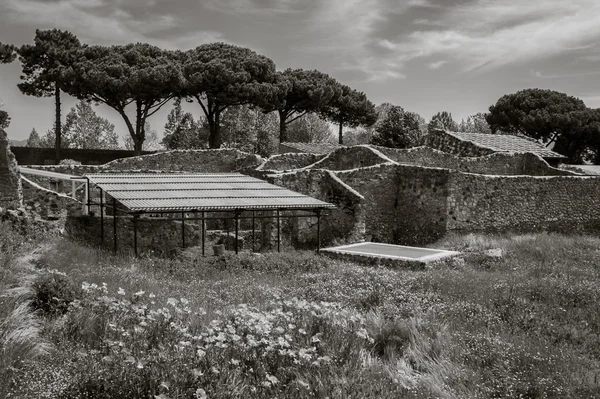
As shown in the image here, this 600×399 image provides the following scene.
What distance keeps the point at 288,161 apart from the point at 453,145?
10.3 m

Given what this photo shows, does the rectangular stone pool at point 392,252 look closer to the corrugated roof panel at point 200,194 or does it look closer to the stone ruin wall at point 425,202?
the stone ruin wall at point 425,202

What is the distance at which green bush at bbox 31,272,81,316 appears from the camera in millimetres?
8242

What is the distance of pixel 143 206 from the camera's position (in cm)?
1415

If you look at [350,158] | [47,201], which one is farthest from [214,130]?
[47,201]

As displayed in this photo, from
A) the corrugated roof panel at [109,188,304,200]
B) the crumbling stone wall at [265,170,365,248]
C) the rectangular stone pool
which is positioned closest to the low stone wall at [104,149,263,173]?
the crumbling stone wall at [265,170,365,248]

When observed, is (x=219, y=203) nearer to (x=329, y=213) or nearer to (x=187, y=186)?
(x=187, y=186)

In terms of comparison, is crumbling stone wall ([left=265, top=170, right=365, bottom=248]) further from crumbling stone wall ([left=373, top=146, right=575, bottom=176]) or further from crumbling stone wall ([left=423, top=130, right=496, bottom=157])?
crumbling stone wall ([left=423, top=130, right=496, bottom=157])

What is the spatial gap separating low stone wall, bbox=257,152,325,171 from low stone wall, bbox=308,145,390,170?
1.23 metres

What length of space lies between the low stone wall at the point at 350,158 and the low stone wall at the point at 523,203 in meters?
5.22

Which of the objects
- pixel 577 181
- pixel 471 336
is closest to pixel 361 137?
pixel 577 181

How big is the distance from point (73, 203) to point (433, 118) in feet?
159

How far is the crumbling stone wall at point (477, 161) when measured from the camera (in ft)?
89.3

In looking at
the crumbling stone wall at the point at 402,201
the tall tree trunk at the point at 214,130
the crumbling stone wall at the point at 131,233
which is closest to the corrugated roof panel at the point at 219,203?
the crumbling stone wall at the point at 131,233

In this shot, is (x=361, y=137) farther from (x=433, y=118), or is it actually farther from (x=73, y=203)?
(x=73, y=203)
